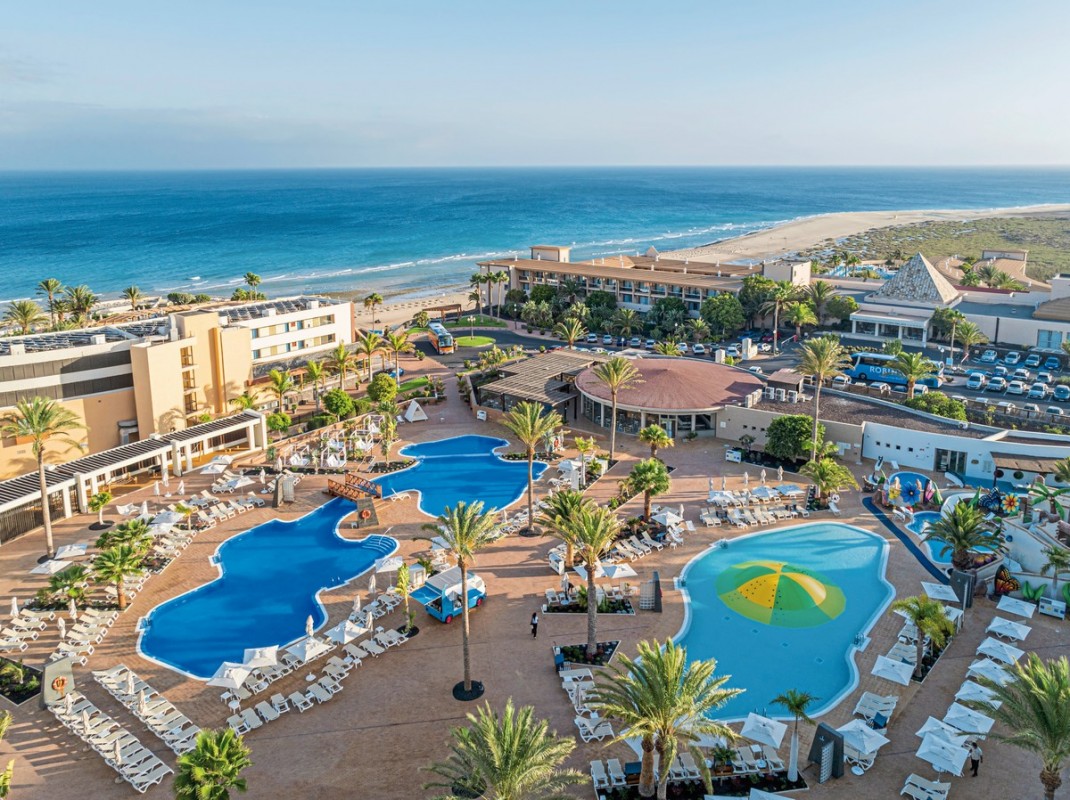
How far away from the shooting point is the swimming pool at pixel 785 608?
1157 inches

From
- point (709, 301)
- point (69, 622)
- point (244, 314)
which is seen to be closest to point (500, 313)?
point (709, 301)

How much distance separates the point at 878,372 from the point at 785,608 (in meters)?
41.0

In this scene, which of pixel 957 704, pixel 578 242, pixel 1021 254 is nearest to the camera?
pixel 957 704

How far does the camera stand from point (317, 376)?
199ft

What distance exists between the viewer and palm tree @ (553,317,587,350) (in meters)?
71.0

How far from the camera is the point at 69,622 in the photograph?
109 ft

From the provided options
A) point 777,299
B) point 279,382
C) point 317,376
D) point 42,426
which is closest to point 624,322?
point 777,299

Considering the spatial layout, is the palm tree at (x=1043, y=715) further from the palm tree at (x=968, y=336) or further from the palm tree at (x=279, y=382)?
the palm tree at (x=968, y=336)

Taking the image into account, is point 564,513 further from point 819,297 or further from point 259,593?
point 819,297

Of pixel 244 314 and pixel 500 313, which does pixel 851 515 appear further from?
pixel 500 313

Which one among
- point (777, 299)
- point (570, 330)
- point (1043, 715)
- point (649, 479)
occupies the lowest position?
point (649, 479)

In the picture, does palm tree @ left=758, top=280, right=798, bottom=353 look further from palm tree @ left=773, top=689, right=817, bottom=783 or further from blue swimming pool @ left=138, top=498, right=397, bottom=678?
palm tree @ left=773, top=689, right=817, bottom=783

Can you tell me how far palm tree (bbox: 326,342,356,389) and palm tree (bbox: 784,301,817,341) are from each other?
147 ft

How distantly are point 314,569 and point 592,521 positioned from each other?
51.8 feet
